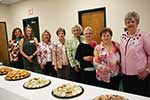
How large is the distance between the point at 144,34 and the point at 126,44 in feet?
0.74

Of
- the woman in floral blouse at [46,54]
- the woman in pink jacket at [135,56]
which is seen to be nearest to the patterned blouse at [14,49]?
the woman in floral blouse at [46,54]

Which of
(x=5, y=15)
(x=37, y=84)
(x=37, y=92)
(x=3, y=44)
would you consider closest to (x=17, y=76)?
(x=37, y=84)

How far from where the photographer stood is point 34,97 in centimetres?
161

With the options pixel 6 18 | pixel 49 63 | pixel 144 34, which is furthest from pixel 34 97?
pixel 6 18

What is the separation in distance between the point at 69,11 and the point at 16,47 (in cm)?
203

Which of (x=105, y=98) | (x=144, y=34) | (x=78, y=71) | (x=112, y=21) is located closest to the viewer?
(x=105, y=98)

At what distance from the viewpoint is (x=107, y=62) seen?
2209 millimetres


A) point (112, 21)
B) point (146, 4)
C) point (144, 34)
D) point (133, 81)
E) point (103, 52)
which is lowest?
point (133, 81)

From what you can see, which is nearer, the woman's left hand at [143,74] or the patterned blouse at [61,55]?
the woman's left hand at [143,74]

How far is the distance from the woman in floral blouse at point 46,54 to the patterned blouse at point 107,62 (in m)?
1.08

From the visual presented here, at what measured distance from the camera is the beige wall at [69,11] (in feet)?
12.1

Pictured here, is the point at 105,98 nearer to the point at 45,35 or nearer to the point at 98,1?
the point at 45,35

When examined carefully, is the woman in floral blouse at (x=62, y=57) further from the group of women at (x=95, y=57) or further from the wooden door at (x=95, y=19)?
the wooden door at (x=95, y=19)

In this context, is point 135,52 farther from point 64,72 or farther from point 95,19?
point 95,19
